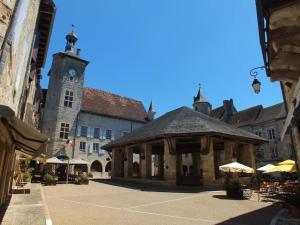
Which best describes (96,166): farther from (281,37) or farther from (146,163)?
(281,37)

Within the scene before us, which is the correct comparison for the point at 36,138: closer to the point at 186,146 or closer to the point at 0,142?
the point at 0,142

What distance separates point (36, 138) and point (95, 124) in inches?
1171

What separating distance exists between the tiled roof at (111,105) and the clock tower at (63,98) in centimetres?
218

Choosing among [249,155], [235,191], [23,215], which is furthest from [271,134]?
[23,215]

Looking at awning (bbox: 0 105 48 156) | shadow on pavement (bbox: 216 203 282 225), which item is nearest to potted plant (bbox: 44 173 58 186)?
awning (bbox: 0 105 48 156)

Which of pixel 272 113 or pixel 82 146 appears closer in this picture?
pixel 82 146

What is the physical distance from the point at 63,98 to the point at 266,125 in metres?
31.9

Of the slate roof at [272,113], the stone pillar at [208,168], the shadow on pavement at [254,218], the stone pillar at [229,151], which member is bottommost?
the shadow on pavement at [254,218]

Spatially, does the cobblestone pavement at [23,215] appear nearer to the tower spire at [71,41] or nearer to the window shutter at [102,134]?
the window shutter at [102,134]

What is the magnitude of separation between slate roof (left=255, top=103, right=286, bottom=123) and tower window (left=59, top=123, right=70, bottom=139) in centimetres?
3068

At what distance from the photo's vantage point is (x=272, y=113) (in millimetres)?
38312

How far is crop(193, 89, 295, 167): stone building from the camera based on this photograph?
34.2 meters

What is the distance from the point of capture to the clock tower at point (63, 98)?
31156mm

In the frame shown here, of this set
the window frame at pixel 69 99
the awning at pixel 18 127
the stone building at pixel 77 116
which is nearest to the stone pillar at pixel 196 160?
the stone building at pixel 77 116
